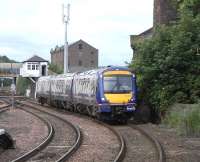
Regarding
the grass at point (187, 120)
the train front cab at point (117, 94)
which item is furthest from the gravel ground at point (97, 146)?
the grass at point (187, 120)

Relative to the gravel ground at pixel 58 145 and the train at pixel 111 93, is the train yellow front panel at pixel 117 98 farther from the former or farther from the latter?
the gravel ground at pixel 58 145

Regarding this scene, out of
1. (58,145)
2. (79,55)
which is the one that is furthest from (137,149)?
(79,55)

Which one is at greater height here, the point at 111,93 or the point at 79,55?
the point at 79,55

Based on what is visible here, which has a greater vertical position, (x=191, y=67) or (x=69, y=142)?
(x=191, y=67)

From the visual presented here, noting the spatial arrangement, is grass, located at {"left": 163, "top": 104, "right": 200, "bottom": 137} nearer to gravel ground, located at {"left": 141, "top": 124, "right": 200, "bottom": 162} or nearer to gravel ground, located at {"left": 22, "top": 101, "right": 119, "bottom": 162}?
gravel ground, located at {"left": 141, "top": 124, "right": 200, "bottom": 162}

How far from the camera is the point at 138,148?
17.9 meters

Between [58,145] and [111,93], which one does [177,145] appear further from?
[111,93]

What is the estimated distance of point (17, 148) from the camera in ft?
57.8

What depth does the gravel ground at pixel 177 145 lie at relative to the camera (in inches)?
617

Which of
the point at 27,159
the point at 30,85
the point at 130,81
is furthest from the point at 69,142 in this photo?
the point at 30,85

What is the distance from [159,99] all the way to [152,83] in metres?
1.78

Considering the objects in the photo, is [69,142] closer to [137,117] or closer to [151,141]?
[151,141]

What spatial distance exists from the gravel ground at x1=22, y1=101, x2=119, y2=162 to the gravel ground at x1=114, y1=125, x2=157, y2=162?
16.0 inches

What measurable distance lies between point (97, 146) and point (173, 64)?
11284 mm
